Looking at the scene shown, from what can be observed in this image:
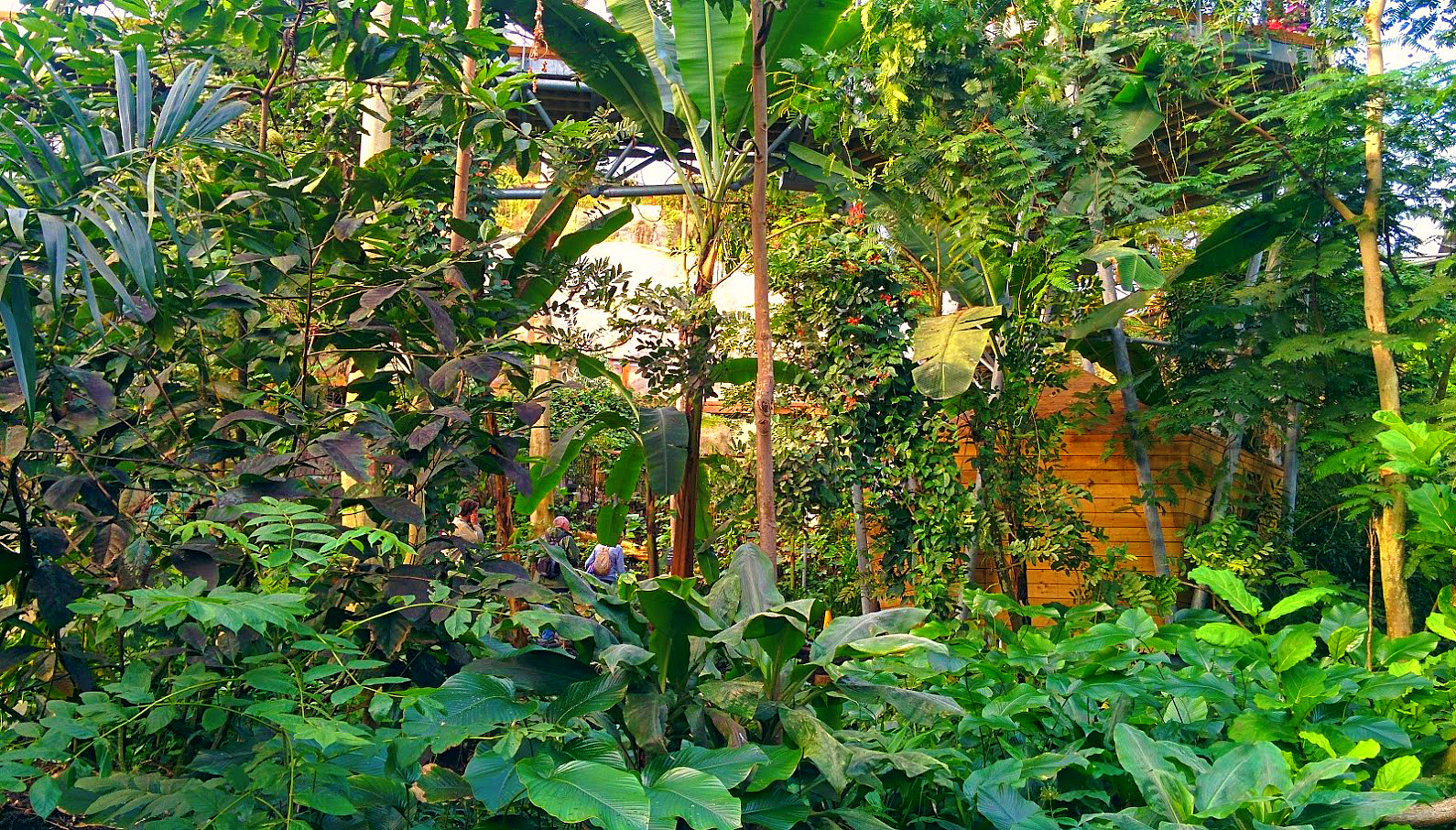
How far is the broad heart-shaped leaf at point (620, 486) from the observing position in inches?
210

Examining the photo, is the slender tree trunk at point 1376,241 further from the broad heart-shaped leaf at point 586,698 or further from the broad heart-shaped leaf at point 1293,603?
the broad heart-shaped leaf at point 586,698

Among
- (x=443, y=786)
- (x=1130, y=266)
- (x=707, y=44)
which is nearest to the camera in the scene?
(x=443, y=786)

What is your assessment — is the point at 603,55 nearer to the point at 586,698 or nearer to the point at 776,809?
the point at 586,698

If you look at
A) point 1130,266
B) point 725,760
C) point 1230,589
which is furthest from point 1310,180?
point 725,760

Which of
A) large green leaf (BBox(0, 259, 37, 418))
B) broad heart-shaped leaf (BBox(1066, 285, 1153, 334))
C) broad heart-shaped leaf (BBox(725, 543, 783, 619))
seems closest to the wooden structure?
broad heart-shaped leaf (BBox(1066, 285, 1153, 334))

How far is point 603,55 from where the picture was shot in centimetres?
568

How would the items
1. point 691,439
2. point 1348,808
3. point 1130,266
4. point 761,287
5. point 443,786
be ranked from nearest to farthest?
point 1348,808 → point 443,786 → point 761,287 → point 1130,266 → point 691,439

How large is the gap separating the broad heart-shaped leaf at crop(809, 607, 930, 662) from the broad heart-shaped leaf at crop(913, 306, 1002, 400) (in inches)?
124

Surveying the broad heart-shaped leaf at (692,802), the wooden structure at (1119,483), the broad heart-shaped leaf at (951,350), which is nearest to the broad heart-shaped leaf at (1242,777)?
the broad heart-shaped leaf at (692,802)

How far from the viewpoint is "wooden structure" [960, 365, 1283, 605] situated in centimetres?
664

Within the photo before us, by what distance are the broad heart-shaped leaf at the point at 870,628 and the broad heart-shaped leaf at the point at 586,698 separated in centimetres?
42

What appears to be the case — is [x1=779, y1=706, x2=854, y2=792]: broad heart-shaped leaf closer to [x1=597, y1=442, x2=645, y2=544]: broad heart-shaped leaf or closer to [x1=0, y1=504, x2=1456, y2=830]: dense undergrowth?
[x1=0, y1=504, x2=1456, y2=830]: dense undergrowth

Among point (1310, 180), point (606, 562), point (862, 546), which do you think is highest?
point (1310, 180)

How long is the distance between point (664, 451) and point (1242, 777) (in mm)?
3469
